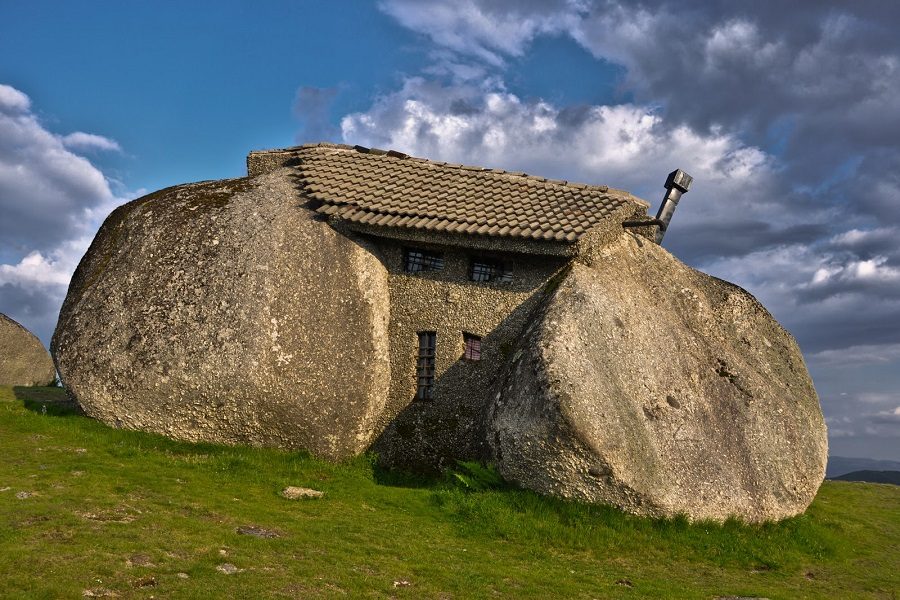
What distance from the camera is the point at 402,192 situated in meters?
21.2

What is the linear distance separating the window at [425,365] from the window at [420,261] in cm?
175

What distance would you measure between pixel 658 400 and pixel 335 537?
8.26 m

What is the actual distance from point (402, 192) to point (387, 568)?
1153cm

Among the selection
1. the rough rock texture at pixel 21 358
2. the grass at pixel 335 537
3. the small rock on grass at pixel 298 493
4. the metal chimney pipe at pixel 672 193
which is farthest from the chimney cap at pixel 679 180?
the rough rock texture at pixel 21 358

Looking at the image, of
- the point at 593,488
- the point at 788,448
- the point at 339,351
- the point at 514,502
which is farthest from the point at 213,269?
the point at 788,448

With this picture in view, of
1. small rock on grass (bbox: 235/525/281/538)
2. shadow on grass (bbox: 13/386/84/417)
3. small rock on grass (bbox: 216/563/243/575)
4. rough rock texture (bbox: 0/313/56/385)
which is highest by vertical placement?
rough rock texture (bbox: 0/313/56/385)

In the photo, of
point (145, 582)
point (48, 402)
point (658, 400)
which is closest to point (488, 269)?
point (658, 400)

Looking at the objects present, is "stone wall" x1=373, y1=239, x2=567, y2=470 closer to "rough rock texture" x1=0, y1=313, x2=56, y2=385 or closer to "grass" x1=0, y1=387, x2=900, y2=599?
"grass" x1=0, y1=387, x2=900, y2=599

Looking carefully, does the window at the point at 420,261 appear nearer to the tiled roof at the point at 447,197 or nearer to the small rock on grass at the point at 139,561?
the tiled roof at the point at 447,197

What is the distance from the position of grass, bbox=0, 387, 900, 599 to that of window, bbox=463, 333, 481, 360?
3058mm

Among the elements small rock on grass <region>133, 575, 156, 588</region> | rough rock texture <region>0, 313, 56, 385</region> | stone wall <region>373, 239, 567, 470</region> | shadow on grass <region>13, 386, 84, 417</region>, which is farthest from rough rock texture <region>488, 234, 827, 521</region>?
rough rock texture <region>0, 313, 56, 385</region>

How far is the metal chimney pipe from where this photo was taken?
910 inches

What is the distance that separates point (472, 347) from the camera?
19.6 metres

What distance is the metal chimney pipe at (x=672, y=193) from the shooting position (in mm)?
23109
